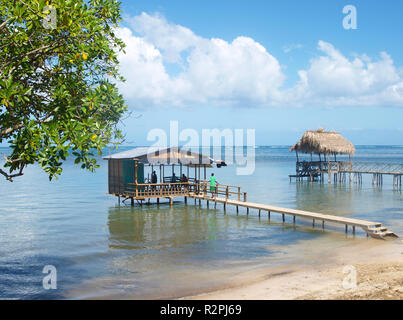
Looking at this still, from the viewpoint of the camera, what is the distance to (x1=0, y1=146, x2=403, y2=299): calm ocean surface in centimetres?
1028

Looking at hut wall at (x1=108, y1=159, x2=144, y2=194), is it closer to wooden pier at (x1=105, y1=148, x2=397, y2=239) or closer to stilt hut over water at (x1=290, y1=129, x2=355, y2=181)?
wooden pier at (x1=105, y1=148, x2=397, y2=239)

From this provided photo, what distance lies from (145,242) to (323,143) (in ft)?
89.7

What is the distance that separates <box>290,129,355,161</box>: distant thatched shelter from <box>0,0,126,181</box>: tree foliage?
31929 mm

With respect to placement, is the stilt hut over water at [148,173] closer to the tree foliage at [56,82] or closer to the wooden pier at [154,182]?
the wooden pier at [154,182]

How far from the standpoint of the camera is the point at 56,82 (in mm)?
8555

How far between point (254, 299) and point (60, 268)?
5920 mm

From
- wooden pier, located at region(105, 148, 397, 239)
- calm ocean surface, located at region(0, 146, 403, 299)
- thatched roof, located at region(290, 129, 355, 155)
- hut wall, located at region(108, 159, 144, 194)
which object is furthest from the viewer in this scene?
thatched roof, located at region(290, 129, 355, 155)

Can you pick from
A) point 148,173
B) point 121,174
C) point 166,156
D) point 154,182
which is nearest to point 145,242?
point 166,156

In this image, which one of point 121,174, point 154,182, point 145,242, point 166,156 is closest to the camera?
point 145,242

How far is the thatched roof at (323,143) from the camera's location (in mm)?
38469

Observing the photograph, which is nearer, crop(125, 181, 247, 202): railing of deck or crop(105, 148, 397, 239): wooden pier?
crop(105, 148, 397, 239): wooden pier

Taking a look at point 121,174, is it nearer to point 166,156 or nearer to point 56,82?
point 166,156

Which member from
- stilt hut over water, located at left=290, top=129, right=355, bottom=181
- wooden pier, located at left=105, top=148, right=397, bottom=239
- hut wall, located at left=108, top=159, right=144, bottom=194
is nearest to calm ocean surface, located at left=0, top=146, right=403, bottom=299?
wooden pier, located at left=105, top=148, right=397, bottom=239

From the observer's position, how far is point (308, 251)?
44.0 ft
